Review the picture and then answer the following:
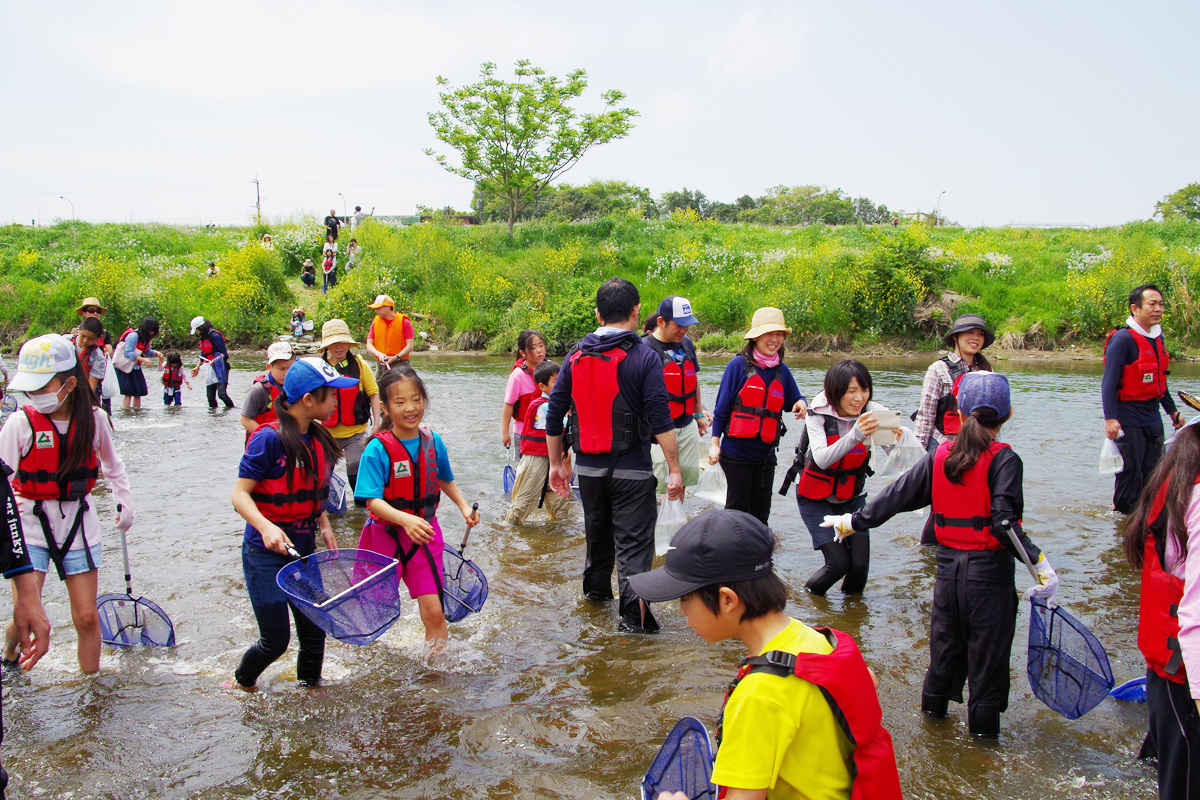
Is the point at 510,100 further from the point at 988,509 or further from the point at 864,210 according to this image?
the point at 864,210

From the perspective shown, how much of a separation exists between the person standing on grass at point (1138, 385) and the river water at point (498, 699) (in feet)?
2.85

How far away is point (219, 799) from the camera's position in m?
3.46

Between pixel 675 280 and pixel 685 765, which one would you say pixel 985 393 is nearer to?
pixel 685 765

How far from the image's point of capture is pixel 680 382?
664cm

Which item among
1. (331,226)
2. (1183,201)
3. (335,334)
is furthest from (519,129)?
(1183,201)

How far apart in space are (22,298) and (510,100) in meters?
21.4

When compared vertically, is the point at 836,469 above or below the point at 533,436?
above

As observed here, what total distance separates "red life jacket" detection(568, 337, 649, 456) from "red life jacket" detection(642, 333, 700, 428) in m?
1.64

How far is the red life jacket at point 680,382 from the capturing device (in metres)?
6.60

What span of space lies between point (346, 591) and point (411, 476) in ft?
3.11

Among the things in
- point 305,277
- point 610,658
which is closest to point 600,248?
point 305,277

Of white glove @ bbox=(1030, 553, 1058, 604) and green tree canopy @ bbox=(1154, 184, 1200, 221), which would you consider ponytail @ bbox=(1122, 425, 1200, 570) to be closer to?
white glove @ bbox=(1030, 553, 1058, 604)

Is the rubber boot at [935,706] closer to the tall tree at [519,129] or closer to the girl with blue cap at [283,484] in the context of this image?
the girl with blue cap at [283,484]

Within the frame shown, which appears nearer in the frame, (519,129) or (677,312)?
(677,312)
